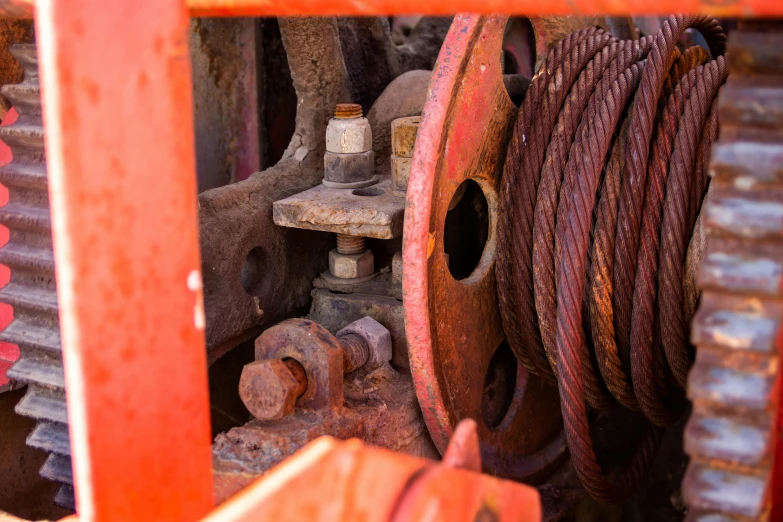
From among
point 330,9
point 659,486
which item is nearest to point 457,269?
point 659,486

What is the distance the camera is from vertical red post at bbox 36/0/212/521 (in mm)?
968

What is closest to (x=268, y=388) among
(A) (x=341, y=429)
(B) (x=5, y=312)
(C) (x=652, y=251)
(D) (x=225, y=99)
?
(A) (x=341, y=429)

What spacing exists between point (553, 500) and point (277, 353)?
1049 mm

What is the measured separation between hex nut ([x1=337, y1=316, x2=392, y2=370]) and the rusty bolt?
1.12 feet

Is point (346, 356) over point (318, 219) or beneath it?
beneath

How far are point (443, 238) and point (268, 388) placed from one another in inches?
23.9

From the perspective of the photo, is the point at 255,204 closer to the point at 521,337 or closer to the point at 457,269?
the point at 457,269

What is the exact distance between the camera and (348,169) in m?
2.58

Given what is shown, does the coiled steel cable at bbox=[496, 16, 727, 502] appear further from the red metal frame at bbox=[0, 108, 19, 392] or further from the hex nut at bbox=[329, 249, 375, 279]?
the red metal frame at bbox=[0, 108, 19, 392]

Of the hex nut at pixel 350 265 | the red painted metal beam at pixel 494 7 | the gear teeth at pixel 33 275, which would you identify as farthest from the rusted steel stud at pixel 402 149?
the red painted metal beam at pixel 494 7

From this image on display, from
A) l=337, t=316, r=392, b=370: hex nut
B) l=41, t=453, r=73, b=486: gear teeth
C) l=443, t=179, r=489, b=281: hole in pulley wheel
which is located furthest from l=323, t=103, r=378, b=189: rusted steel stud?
l=41, t=453, r=73, b=486: gear teeth

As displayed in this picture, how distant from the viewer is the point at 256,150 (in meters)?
3.34

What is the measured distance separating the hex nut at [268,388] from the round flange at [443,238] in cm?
31

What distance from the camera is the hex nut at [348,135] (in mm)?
2555
